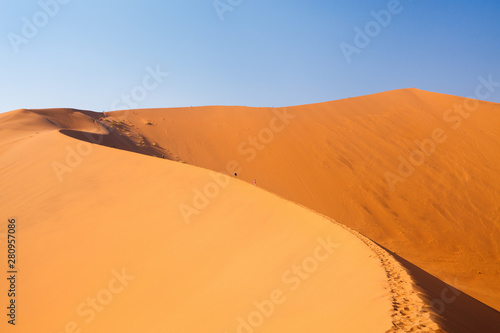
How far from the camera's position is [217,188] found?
9266mm

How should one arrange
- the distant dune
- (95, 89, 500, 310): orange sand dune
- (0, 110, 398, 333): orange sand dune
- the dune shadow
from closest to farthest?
(0, 110, 398, 333): orange sand dune < the distant dune < (95, 89, 500, 310): orange sand dune < the dune shadow

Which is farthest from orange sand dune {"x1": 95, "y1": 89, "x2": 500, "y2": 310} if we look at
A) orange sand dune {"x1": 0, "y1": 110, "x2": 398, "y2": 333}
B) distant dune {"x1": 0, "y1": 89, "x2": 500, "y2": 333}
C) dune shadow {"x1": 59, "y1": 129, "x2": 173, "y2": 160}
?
orange sand dune {"x1": 0, "y1": 110, "x2": 398, "y2": 333}

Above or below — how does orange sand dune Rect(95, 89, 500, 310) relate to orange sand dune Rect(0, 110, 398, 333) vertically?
above

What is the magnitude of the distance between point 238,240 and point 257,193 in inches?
67.6

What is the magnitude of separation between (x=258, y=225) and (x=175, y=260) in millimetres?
1769

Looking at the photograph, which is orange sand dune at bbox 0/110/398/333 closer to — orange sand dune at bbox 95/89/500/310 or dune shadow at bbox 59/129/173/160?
orange sand dune at bbox 95/89/500/310

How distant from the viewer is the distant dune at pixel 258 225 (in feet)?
15.8

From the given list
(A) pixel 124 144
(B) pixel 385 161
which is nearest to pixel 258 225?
(B) pixel 385 161

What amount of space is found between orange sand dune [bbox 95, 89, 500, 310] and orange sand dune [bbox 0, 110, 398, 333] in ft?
21.3

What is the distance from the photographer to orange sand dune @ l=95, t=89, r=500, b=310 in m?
12.9

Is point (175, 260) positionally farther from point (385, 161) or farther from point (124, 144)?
point (385, 161)

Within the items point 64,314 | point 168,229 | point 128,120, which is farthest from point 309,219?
point 128,120

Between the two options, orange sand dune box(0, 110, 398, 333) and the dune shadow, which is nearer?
orange sand dune box(0, 110, 398, 333)

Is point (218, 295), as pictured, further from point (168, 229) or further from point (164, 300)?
point (168, 229)
